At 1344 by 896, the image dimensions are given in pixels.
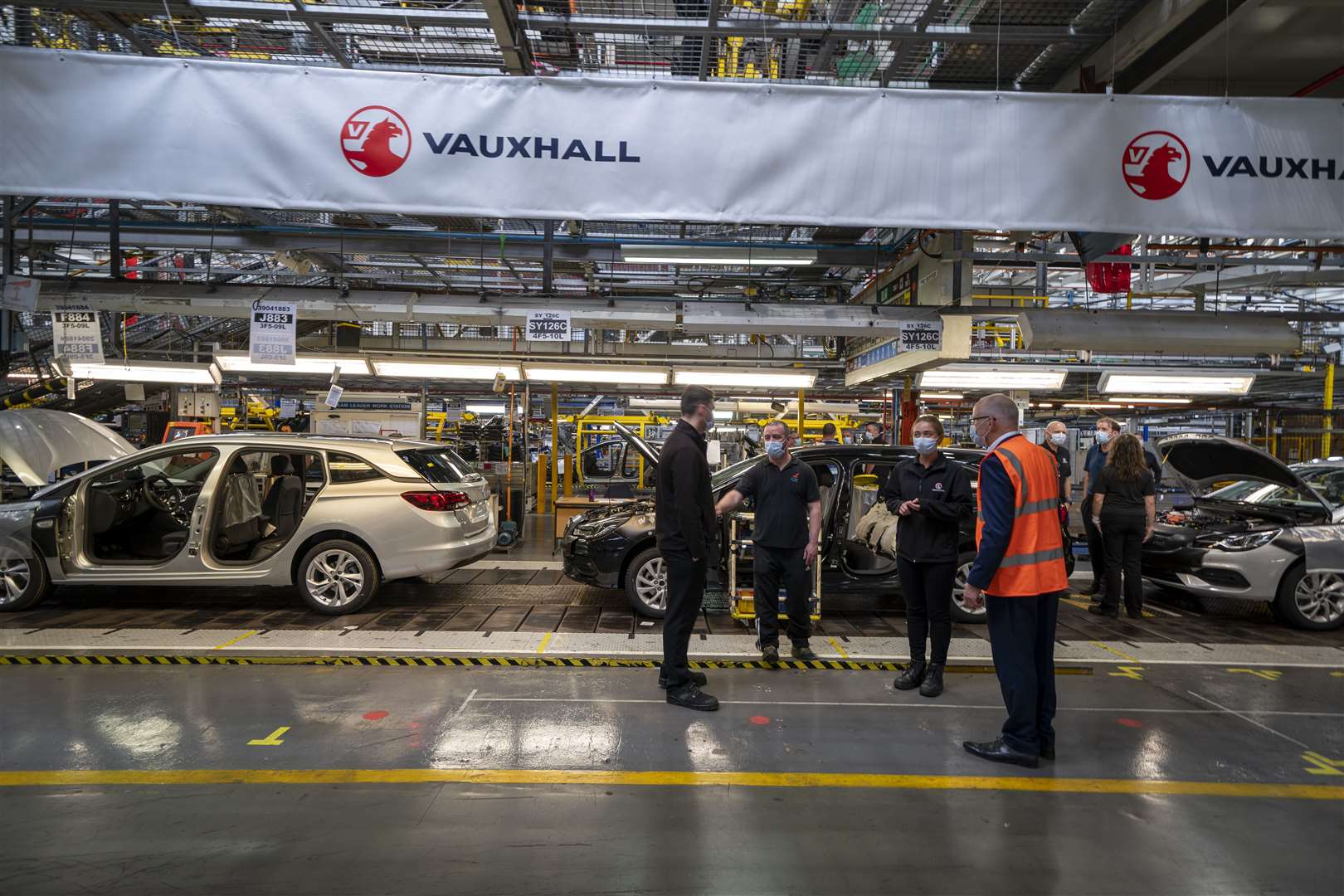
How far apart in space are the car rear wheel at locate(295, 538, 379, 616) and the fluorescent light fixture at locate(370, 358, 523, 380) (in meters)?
4.17

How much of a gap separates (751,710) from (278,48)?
5.89 meters

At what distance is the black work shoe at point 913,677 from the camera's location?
15.8ft

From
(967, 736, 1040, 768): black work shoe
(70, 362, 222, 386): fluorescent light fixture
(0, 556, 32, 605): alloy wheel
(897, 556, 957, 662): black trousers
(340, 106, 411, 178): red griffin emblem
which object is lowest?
(967, 736, 1040, 768): black work shoe

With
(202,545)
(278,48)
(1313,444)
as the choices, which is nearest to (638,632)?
(202,545)

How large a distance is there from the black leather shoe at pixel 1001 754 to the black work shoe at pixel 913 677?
92cm

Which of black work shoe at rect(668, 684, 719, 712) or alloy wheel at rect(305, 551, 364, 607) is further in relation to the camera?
alloy wheel at rect(305, 551, 364, 607)

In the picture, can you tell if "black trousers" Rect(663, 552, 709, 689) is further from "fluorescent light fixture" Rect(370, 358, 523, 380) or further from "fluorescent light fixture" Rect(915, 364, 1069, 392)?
"fluorescent light fixture" Rect(915, 364, 1069, 392)

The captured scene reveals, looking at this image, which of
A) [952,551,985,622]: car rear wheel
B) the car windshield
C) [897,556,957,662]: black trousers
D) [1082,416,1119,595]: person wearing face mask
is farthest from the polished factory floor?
the car windshield

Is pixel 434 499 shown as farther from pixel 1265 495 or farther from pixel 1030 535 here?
pixel 1265 495

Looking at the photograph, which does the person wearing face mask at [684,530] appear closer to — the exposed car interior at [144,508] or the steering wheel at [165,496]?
the exposed car interior at [144,508]

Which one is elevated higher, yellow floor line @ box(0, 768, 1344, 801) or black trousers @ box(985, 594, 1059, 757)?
black trousers @ box(985, 594, 1059, 757)

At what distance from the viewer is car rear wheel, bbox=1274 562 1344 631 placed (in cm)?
665

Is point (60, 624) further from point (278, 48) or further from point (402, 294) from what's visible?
point (278, 48)

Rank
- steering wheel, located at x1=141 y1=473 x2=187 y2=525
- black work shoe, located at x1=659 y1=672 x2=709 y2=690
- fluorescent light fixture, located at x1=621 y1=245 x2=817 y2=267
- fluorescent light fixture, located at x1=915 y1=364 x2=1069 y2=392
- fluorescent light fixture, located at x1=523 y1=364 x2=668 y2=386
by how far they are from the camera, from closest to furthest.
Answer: black work shoe, located at x1=659 y1=672 x2=709 y2=690
steering wheel, located at x1=141 y1=473 x2=187 y2=525
fluorescent light fixture, located at x1=621 y1=245 x2=817 y2=267
fluorescent light fixture, located at x1=915 y1=364 x2=1069 y2=392
fluorescent light fixture, located at x1=523 y1=364 x2=668 y2=386
